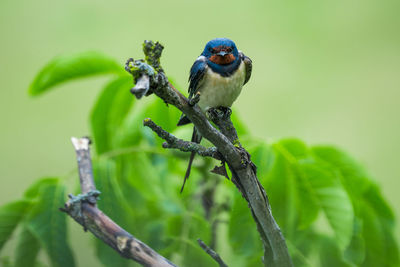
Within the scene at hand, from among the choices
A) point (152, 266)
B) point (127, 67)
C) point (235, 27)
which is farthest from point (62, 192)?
point (235, 27)

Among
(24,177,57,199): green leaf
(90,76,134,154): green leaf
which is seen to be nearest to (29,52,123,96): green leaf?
(90,76,134,154): green leaf

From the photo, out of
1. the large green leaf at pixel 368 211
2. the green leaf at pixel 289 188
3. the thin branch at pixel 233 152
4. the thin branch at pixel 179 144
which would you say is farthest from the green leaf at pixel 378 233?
the thin branch at pixel 179 144

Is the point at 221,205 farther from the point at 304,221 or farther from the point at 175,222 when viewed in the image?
the point at 304,221

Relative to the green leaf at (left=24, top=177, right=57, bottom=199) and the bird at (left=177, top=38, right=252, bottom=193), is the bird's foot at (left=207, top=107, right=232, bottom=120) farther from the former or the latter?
the green leaf at (left=24, top=177, right=57, bottom=199)

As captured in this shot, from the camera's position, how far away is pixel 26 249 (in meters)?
1.24

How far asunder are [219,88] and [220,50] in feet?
0.44

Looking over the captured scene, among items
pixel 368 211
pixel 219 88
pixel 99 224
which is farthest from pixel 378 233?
pixel 99 224

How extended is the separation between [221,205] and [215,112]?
750mm

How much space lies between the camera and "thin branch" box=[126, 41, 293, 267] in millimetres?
577

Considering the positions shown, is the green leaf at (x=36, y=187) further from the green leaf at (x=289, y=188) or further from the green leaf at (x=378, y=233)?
the green leaf at (x=378, y=233)

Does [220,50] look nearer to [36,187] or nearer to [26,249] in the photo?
[36,187]

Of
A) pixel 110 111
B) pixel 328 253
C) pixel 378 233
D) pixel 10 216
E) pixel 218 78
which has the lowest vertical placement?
pixel 328 253

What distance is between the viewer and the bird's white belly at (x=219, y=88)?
100cm

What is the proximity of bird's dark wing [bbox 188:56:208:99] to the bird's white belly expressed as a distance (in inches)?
0.5
